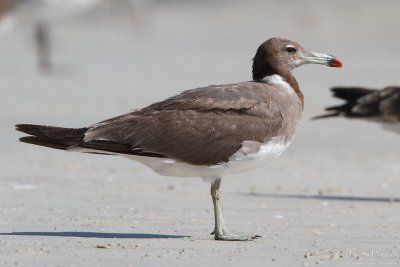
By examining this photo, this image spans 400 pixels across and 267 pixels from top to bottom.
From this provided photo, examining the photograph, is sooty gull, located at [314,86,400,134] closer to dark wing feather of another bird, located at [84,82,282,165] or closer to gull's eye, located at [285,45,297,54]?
gull's eye, located at [285,45,297,54]

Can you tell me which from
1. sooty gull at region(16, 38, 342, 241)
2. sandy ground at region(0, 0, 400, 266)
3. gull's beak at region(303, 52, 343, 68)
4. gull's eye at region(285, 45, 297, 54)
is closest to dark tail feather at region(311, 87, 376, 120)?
sandy ground at region(0, 0, 400, 266)

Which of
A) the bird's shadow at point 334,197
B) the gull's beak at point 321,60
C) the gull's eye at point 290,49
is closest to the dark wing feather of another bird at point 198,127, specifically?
the gull's eye at point 290,49

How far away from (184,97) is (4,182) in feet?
11.0

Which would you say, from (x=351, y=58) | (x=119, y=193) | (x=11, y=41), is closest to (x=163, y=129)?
(x=119, y=193)

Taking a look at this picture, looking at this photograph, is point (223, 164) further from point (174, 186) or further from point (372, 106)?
point (372, 106)

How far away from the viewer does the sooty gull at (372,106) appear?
13.2 metres

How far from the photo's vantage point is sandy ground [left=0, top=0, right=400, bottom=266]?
770cm

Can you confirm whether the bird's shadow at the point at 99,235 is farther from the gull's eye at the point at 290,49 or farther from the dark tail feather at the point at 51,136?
the gull's eye at the point at 290,49

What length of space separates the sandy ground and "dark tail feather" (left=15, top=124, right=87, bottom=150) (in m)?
0.64

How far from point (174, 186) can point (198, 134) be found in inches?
135

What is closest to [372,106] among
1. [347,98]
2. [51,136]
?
[347,98]

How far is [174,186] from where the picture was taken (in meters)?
11.7

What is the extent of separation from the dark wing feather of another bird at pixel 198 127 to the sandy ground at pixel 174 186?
2.10 ft

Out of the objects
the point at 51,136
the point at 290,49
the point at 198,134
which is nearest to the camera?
the point at 51,136
